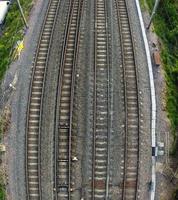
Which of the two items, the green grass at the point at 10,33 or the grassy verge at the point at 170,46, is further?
the green grass at the point at 10,33

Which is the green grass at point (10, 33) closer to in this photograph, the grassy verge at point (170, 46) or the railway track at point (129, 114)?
the railway track at point (129, 114)

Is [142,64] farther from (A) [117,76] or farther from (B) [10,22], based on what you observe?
(B) [10,22]

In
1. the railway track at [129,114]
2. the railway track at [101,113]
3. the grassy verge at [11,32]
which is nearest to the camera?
the railway track at [129,114]

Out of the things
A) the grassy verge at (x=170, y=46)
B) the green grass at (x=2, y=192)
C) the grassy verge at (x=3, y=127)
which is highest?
the grassy verge at (x=170, y=46)

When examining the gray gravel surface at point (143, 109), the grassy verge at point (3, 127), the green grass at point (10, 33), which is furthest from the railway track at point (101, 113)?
the green grass at point (10, 33)

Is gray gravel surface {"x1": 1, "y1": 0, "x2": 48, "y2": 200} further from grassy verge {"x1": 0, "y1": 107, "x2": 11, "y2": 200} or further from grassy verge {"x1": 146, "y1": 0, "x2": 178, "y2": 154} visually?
grassy verge {"x1": 146, "y1": 0, "x2": 178, "y2": 154}

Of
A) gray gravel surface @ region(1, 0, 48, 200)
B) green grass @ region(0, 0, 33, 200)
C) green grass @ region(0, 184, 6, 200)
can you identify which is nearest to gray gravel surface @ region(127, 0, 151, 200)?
gray gravel surface @ region(1, 0, 48, 200)
